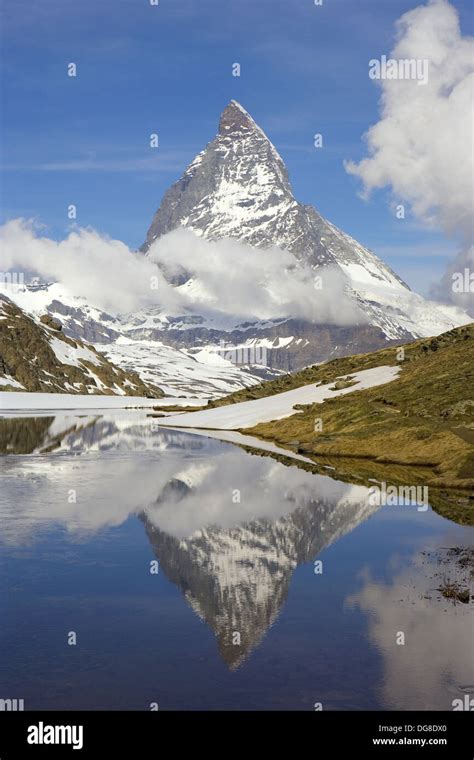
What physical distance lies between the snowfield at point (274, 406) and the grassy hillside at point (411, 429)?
8.64 feet

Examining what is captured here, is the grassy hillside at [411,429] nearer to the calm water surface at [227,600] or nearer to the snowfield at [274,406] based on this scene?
the snowfield at [274,406]

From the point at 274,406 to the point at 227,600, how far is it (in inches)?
3210

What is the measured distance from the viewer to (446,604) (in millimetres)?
22953

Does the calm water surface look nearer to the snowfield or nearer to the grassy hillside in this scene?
the grassy hillside

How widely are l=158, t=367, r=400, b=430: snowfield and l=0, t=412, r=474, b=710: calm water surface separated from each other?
48.4 meters

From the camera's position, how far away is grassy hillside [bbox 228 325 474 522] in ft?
160

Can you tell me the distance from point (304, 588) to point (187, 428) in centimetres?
8900

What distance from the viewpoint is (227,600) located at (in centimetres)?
2375
